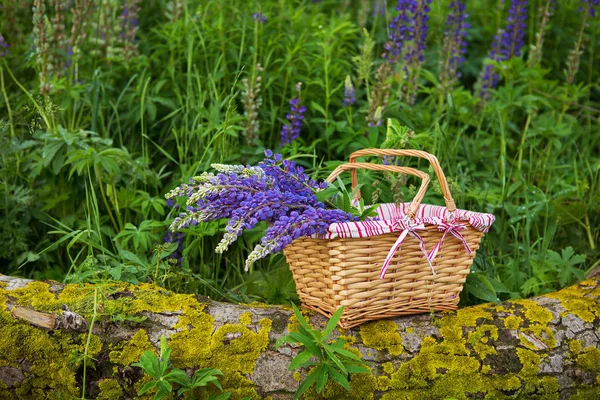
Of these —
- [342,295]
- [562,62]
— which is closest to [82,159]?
[342,295]

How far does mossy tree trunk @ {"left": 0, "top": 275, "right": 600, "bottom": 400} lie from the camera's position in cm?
197

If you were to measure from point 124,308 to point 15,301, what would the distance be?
0.35 metres

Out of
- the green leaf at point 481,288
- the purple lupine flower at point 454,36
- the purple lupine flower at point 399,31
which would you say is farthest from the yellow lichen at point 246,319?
the purple lupine flower at point 454,36

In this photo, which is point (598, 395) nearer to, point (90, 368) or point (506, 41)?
point (90, 368)

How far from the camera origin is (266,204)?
201 cm

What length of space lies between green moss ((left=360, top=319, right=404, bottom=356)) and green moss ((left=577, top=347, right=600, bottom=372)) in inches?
22.8

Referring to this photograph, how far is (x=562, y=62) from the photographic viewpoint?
4.80 metres

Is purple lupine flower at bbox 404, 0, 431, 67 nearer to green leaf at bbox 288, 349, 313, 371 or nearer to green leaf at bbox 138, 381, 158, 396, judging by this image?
green leaf at bbox 288, 349, 313, 371

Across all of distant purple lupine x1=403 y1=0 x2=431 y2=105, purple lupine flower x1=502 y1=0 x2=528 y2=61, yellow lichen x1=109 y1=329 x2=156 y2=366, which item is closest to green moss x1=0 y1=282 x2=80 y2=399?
yellow lichen x1=109 y1=329 x2=156 y2=366

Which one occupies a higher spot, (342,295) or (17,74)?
(17,74)

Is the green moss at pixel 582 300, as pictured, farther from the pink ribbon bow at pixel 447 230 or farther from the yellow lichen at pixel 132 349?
the yellow lichen at pixel 132 349

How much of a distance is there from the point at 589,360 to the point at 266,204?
3.74 feet

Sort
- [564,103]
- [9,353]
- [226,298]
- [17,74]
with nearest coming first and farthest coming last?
[9,353], [226,298], [17,74], [564,103]

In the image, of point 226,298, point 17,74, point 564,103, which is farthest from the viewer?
point 564,103
